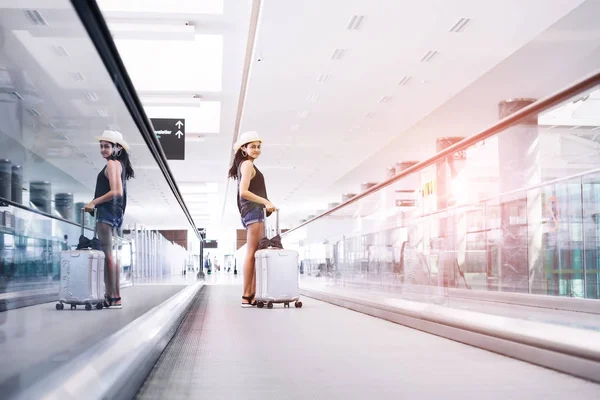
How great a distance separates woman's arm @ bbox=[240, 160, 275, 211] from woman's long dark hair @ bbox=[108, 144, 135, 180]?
3620 mm

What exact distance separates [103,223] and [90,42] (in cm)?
75

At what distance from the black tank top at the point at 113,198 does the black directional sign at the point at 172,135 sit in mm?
11843

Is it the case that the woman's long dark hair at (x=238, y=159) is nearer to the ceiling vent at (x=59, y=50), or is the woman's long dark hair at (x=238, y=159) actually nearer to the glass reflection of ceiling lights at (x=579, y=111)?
the glass reflection of ceiling lights at (x=579, y=111)

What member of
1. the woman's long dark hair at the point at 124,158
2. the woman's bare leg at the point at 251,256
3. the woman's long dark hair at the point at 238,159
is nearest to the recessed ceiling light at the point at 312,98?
the woman's long dark hair at the point at 238,159

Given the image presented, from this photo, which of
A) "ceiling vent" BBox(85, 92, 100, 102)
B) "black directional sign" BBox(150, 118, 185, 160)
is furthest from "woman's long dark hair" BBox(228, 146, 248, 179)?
"black directional sign" BBox(150, 118, 185, 160)

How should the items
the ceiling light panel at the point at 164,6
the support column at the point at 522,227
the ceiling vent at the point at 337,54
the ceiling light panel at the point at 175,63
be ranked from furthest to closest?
the ceiling light panel at the point at 175,63 → the ceiling vent at the point at 337,54 → the ceiling light panel at the point at 164,6 → the support column at the point at 522,227

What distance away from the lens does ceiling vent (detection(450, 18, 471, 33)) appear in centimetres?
1137

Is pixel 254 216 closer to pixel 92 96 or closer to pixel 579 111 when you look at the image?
pixel 579 111

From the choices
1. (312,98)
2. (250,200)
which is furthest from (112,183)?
(312,98)

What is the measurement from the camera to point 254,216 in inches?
260

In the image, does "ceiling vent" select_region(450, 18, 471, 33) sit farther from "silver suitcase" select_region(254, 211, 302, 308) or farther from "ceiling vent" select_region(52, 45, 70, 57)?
"ceiling vent" select_region(52, 45, 70, 57)

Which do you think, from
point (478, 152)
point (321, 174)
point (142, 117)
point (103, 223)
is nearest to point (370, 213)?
point (478, 152)

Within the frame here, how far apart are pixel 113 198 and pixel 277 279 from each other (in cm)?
411

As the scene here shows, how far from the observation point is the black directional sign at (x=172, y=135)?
47.1 feet
